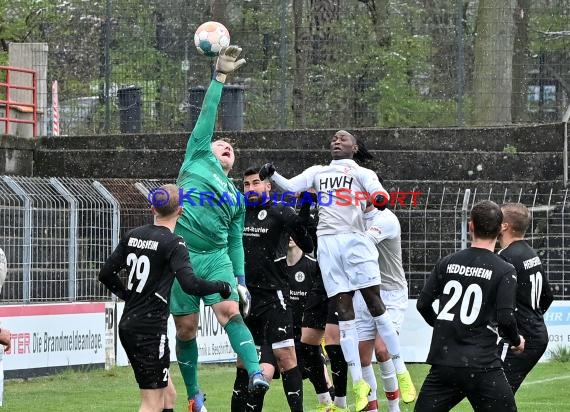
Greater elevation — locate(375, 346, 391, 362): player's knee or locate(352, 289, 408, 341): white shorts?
locate(352, 289, 408, 341): white shorts

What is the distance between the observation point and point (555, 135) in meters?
20.8

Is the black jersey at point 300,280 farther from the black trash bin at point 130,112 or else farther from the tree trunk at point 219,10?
the black trash bin at point 130,112

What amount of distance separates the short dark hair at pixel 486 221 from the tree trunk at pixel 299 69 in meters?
13.8

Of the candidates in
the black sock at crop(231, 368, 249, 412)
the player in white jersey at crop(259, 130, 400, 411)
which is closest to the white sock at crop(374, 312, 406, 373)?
the player in white jersey at crop(259, 130, 400, 411)

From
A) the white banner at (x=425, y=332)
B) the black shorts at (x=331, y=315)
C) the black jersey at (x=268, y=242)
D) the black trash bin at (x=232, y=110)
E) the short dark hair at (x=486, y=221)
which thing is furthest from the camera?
the black trash bin at (x=232, y=110)

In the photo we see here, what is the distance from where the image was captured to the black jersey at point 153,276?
340 inches

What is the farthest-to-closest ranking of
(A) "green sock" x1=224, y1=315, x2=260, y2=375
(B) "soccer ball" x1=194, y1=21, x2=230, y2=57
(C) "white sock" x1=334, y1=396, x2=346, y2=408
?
(C) "white sock" x1=334, y1=396, x2=346, y2=408 → (B) "soccer ball" x1=194, y1=21, x2=230, y2=57 → (A) "green sock" x1=224, y1=315, x2=260, y2=375

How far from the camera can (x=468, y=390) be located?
7816mm

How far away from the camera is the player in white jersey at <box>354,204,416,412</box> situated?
11445 mm

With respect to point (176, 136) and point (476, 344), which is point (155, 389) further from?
point (176, 136)

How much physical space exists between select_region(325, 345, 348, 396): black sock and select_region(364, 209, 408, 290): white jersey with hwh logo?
0.93 metres

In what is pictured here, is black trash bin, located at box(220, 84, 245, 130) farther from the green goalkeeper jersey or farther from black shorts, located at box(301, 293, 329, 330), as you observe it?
the green goalkeeper jersey

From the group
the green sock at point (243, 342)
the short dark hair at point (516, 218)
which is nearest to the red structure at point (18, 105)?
the green sock at point (243, 342)

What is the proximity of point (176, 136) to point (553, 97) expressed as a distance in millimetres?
6632
